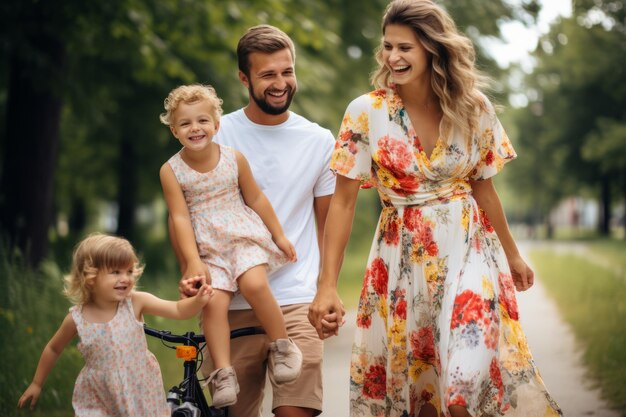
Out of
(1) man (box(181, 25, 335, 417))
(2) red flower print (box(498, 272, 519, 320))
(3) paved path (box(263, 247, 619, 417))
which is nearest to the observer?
(2) red flower print (box(498, 272, 519, 320))

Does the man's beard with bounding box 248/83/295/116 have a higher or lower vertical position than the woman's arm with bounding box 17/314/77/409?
higher

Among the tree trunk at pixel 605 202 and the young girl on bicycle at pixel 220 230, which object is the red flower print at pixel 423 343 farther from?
the tree trunk at pixel 605 202

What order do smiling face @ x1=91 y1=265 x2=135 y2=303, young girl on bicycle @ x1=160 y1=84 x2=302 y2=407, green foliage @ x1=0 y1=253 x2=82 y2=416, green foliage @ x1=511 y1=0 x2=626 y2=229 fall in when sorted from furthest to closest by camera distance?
green foliage @ x1=511 y1=0 x2=626 y2=229 < green foliage @ x1=0 y1=253 x2=82 y2=416 < young girl on bicycle @ x1=160 y1=84 x2=302 y2=407 < smiling face @ x1=91 y1=265 x2=135 y2=303

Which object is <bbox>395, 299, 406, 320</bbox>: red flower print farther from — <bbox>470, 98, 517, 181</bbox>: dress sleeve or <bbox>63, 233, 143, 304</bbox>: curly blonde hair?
<bbox>63, 233, 143, 304</bbox>: curly blonde hair

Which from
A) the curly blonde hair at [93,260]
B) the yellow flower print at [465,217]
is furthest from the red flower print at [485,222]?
the curly blonde hair at [93,260]

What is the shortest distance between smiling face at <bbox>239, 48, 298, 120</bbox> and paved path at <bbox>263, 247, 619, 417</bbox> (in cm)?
321

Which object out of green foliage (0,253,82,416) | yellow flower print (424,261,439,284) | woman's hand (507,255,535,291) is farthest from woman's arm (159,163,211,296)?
green foliage (0,253,82,416)

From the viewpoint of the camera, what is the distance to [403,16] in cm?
398

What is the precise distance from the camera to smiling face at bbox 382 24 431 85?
13.0 ft

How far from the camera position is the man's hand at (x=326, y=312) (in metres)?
4.10

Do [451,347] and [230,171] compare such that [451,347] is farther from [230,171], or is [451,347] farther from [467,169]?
[230,171]

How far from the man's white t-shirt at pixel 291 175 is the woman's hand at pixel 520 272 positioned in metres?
0.91

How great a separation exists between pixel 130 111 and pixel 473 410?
14120 mm

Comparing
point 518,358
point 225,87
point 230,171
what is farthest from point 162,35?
point 518,358
